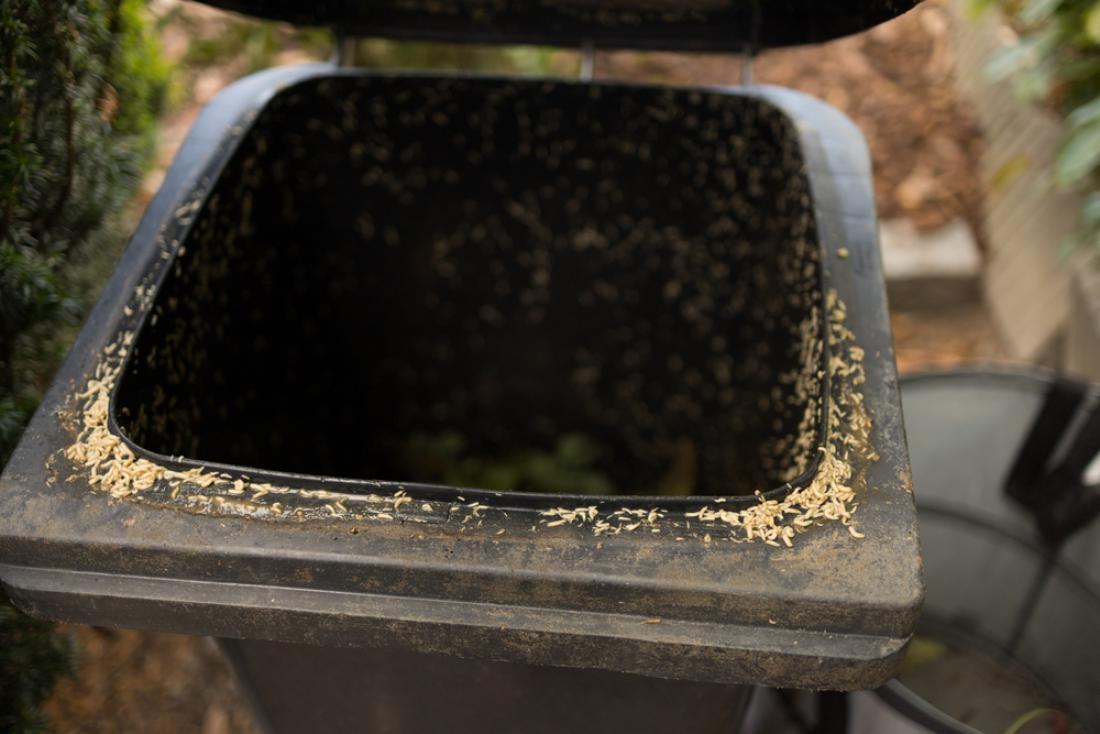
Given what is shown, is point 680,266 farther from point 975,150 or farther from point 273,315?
point 975,150

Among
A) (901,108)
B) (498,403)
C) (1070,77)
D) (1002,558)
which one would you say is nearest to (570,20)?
(498,403)

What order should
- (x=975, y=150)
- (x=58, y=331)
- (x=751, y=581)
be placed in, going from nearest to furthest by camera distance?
1. (x=751, y=581)
2. (x=58, y=331)
3. (x=975, y=150)

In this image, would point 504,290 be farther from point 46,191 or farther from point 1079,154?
point 1079,154

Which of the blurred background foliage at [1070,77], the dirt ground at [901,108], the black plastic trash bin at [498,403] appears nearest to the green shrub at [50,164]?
the black plastic trash bin at [498,403]

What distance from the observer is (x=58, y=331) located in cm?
118

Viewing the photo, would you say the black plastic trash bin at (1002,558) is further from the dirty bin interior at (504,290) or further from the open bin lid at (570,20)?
the open bin lid at (570,20)

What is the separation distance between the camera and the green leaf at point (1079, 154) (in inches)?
56.3

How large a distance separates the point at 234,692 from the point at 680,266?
3.38ft

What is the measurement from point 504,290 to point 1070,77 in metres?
1.20

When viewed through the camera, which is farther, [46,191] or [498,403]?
[498,403]

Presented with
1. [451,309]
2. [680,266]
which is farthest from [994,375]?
[451,309]

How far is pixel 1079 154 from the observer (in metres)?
1.44

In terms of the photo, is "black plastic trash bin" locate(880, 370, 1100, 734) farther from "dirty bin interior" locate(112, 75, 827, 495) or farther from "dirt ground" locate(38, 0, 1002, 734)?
"dirt ground" locate(38, 0, 1002, 734)

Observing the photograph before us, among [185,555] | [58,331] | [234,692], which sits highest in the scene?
[185,555]
